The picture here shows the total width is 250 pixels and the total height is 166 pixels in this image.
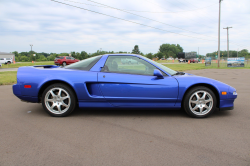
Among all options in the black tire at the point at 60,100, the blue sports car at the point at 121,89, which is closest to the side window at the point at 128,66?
the blue sports car at the point at 121,89

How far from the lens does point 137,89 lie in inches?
148

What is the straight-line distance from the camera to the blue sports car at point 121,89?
3.78 metres

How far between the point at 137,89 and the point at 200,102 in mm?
1267

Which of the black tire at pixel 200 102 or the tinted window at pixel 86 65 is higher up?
the tinted window at pixel 86 65

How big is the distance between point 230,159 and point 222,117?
189 cm

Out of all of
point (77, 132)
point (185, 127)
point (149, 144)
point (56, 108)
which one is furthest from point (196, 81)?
point (56, 108)

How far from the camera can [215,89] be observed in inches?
154

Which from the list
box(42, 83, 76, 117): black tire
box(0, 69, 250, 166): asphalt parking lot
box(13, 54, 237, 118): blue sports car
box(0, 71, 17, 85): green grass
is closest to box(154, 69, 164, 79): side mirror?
box(13, 54, 237, 118): blue sports car

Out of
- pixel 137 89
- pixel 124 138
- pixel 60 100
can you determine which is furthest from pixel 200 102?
pixel 60 100

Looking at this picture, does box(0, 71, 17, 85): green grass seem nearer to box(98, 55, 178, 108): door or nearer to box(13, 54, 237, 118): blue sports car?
box(13, 54, 237, 118): blue sports car

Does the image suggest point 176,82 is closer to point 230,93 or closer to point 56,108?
point 230,93

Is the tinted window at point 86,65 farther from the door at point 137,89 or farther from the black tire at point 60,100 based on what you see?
the black tire at point 60,100

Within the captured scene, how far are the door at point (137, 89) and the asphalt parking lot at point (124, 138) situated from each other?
0.34 m

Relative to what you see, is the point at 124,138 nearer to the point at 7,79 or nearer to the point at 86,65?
the point at 86,65
